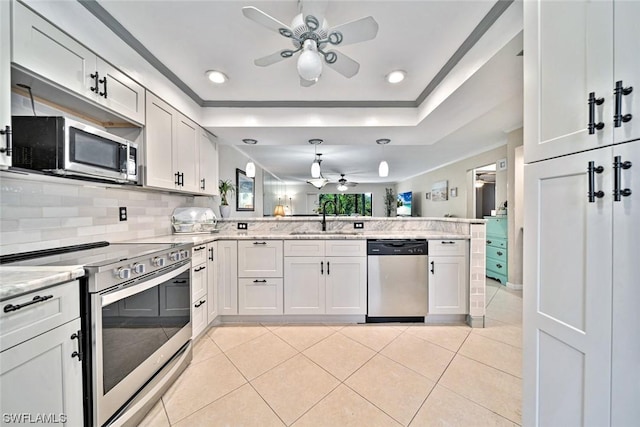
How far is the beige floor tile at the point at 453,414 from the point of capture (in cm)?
131

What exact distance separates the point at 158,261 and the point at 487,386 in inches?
92.6

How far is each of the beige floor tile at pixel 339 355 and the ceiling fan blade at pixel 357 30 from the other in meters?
2.17

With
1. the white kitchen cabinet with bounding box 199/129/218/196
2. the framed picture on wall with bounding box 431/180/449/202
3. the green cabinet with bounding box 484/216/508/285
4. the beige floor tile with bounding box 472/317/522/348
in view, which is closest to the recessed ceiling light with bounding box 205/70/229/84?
the white kitchen cabinet with bounding box 199/129/218/196

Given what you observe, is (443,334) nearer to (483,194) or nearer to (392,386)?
(392,386)

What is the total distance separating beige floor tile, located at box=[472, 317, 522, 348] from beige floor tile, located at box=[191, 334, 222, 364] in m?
2.46

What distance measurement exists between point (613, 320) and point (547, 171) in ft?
1.81

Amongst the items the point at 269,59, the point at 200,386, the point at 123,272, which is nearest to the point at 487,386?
the point at 200,386

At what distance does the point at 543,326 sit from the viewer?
0.97m

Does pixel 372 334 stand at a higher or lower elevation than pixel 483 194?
lower

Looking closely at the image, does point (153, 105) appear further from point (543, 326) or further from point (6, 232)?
point (543, 326)

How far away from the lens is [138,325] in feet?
4.36

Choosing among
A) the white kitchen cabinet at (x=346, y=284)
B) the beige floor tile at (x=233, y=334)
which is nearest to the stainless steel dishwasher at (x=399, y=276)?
the white kitchen cabinet at (x=346, y=284)

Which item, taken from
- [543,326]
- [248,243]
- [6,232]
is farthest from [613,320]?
[6,232]

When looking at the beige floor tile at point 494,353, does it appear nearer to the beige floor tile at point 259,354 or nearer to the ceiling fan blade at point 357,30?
the beige floor tile at point 259,354
